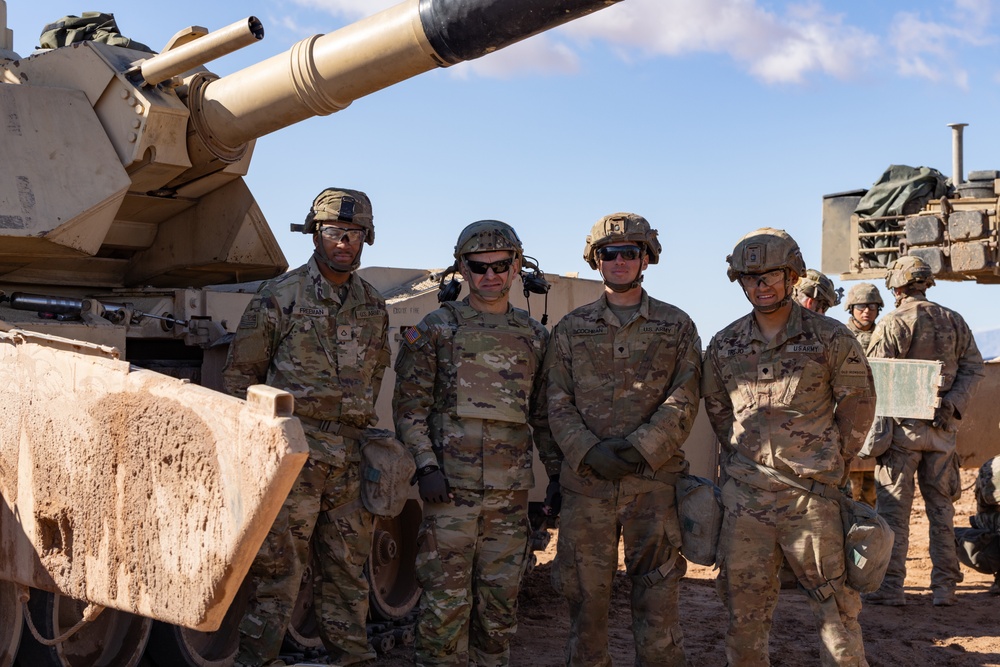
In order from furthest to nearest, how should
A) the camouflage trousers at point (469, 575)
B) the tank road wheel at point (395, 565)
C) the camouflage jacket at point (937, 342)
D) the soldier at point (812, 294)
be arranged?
the camouflage jacket at point (937, 342) < the soldier at point (812, 294) < the tank road wheel at point (395, 565) < the camouflage trousers at point (469, 575)

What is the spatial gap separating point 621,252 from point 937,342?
3716 millimetres

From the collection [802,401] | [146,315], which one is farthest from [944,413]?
[146,315]

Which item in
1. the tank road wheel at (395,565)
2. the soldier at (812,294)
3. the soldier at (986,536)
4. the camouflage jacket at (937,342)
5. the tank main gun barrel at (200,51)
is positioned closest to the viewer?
the tank main gun barrel at (200,51)

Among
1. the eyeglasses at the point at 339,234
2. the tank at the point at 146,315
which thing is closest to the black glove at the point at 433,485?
the eyeglasses at the point at 339,234

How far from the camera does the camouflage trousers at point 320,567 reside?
4715 mm

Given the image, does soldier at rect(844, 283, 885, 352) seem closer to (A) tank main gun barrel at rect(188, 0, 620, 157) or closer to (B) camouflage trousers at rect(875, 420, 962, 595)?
(B) camouflage trousers at rect(875, 420, 962, 595)

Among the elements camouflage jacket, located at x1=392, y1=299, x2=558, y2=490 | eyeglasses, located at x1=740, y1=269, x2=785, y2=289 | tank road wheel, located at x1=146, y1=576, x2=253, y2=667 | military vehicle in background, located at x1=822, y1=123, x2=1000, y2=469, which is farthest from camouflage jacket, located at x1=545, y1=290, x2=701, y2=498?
military vehicle in background, located at x1=822, y1=123, x2=1000, y2=469

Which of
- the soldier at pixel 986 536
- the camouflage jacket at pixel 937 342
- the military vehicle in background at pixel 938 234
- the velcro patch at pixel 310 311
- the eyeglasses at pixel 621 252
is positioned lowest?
the soldier at pixel 986 536

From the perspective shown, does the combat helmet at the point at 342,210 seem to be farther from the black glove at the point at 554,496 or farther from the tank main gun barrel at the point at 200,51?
the black glove at the point at 554,496

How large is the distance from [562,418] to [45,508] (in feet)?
7.00

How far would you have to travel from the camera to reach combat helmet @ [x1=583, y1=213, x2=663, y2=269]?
507 centimetres

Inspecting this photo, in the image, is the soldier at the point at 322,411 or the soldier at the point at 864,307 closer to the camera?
the soldier at the point at 322,411

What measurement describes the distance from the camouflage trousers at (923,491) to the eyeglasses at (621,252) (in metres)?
3.48

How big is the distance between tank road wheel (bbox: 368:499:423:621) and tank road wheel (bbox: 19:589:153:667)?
144 cm
